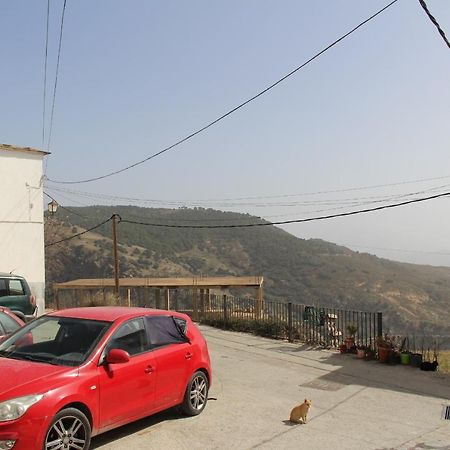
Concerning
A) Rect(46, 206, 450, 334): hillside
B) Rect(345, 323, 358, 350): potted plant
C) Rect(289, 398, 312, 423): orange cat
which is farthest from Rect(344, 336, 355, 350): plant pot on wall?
Rect(46, 206, 450, 334): hillside

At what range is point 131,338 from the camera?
6520mm

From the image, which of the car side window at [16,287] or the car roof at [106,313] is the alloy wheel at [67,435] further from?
the car side window at [16,287]

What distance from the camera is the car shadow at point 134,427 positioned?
6109 millimetres

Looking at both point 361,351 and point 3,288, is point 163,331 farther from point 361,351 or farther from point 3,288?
point 3,288

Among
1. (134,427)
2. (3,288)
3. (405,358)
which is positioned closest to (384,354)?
(405,358)

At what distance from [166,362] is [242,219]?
9419 cm

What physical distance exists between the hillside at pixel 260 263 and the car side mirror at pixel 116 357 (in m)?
46.3

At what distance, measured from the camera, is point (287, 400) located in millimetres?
8648

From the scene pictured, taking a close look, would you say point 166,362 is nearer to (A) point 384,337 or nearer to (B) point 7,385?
(B) point 7,385

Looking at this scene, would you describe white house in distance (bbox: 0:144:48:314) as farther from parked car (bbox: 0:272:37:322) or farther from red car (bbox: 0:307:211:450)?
red car (bbox: 0:307:211:450)

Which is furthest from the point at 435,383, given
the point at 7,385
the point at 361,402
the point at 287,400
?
the point at 7,385

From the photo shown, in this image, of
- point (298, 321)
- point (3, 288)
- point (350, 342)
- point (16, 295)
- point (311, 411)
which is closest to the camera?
point (311, 411)

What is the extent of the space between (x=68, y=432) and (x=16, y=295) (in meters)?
11.2

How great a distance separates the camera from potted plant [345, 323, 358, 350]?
13.9 m
